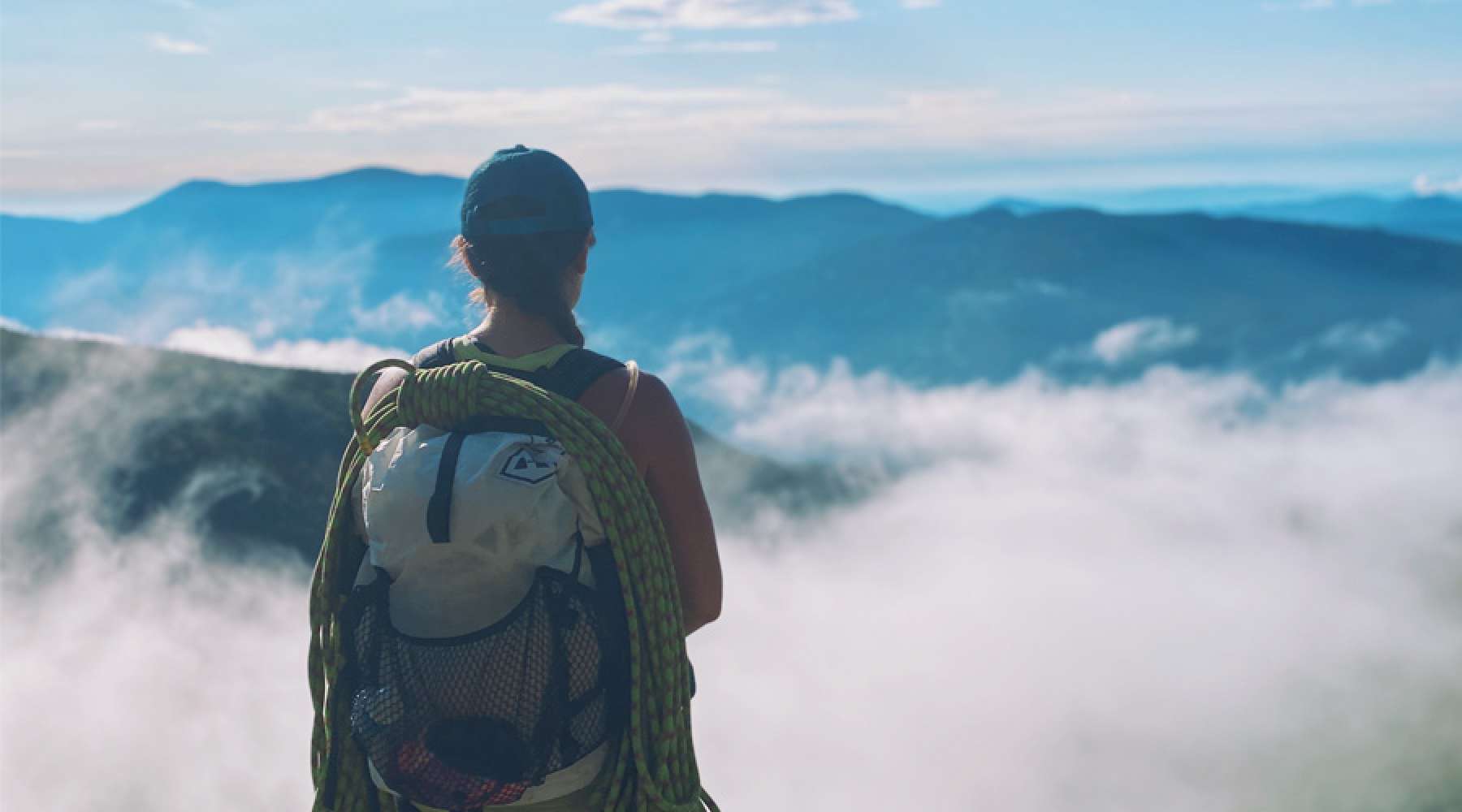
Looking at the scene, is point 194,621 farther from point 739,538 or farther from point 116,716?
point 739,538

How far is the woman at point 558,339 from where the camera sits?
141 inches

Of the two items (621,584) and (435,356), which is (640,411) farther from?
(435,356)

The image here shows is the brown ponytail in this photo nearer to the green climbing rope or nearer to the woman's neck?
the woman's neck

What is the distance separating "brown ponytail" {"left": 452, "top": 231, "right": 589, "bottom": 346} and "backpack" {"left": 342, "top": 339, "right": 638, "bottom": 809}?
1.26 feet

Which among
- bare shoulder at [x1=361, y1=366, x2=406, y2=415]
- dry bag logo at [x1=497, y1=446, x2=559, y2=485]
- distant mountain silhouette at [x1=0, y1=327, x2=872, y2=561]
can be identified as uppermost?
bare shoulder at [x1=361, y1=366, x2=406, y2=415]

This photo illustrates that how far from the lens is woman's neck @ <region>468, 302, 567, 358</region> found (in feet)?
12.1

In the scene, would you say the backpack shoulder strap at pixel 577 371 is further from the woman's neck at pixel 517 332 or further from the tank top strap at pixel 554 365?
the woman's neck at pixel 517 332

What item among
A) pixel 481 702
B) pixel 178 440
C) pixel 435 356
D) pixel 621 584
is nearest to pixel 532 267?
pixel 435 356

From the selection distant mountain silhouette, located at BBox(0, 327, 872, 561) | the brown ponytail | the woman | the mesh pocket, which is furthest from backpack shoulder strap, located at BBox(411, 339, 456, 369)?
distant mountain silhouette, located at BBox(0, 327, 872, 561)

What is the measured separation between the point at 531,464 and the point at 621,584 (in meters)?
0.47

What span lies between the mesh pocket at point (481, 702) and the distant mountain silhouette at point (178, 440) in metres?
32.5

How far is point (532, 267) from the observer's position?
3611 mm

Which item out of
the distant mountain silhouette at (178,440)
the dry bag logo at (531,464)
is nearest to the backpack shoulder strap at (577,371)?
the dry bag logo at (531,464)

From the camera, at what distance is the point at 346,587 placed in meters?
3.88
